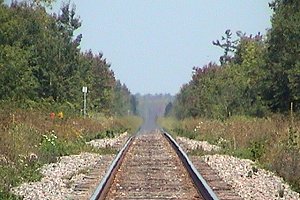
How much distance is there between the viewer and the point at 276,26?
41688mm

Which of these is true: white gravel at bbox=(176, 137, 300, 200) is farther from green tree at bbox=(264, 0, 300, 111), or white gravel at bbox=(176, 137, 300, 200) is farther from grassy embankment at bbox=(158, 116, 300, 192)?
green tree at bbox=(264, 0, 300, 111)

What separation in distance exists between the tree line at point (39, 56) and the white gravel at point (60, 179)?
18.3 metres

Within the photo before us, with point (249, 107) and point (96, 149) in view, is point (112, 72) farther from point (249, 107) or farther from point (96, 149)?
point (96, 149)

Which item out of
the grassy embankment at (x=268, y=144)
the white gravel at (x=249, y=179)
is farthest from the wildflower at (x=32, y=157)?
the grassy embankment at (x=268, y=144)

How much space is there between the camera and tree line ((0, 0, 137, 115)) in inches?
1577

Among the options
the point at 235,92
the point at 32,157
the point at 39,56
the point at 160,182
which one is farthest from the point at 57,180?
the point at 235,92

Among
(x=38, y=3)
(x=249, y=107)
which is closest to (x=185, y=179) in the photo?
(x=249, y=107)

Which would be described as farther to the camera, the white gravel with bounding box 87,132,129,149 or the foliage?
the foliage

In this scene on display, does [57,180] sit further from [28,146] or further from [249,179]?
[28,146]

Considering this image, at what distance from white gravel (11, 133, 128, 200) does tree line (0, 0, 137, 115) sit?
18.3m

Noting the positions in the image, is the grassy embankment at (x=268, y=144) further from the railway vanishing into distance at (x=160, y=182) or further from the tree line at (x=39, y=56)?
the tree line at (x=39, y=56)

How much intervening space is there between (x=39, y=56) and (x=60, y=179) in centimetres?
3544

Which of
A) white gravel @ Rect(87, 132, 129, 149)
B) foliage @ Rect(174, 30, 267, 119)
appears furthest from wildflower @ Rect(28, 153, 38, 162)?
foliage @ Rect(174, 30, 267, 119)

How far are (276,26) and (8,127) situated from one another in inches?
905
